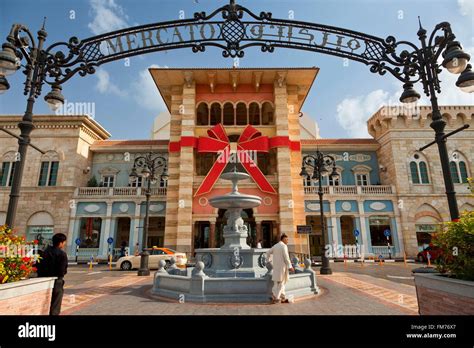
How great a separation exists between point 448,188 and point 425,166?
81.7 feet

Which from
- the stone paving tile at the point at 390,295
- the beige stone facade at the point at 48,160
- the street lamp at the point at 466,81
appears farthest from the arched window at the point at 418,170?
the beige stone facade at the point at 48,160

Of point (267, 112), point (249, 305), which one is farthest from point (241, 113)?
point (249, 305)

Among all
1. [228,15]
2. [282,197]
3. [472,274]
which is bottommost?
[472,274]

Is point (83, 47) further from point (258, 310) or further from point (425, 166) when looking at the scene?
point (425, 166)

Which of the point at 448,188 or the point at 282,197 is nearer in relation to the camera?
the point at 448,188

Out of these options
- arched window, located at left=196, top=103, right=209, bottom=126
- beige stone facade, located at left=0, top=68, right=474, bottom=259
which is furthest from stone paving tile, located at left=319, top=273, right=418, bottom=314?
arched window, located at left=196, top=103, right=209, bottom=126

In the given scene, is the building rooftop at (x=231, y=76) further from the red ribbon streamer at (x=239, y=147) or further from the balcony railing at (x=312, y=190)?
the balcony railing at (x=312, y=190)

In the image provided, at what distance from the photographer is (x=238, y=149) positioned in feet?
67.8

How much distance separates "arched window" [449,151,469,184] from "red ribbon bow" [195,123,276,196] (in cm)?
1883

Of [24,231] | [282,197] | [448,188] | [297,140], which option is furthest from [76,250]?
[448,188]

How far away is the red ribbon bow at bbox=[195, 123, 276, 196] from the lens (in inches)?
797

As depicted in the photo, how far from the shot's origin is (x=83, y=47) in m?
6.31

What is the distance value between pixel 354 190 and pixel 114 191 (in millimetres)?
23158

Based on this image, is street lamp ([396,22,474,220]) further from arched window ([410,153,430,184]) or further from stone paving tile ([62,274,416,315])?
arched window ([410,153,430,184])
